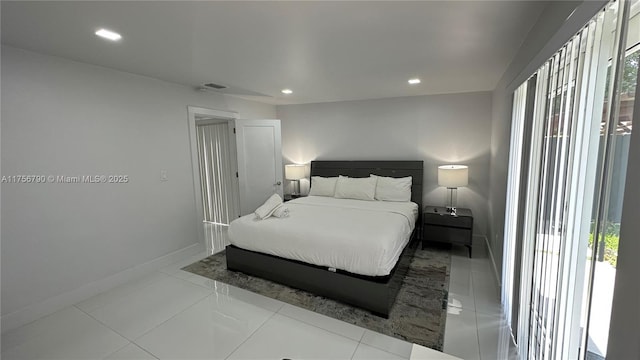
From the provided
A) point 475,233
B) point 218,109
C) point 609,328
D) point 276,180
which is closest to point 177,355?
point 609,328

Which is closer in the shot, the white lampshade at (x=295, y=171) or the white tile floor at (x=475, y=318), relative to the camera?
the white tile floor at (x=475, y=318)

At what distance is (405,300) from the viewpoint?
103 inches

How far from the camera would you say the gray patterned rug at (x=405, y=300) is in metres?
2.18

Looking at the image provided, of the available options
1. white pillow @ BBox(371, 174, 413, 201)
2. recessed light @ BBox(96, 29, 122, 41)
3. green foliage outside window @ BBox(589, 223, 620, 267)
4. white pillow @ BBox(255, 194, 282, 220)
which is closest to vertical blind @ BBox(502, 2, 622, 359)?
green foliage outside window @ BBox(589, 223, 620, 267)

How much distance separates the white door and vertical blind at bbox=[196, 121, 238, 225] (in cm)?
69

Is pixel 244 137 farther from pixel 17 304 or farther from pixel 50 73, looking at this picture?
pixel 17 304

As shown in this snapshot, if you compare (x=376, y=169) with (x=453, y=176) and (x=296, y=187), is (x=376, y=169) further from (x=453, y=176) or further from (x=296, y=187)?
(x=296, y=187)

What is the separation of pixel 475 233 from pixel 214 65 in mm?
4489

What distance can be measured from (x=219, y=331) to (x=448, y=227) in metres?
3.15

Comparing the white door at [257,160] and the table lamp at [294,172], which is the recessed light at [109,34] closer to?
the white door at [257,160]

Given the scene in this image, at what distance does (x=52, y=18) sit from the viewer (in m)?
1.75

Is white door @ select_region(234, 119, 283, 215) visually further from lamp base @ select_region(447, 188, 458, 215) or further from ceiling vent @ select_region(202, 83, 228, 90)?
lamp base @ select_region(447, 188, 458, 215)

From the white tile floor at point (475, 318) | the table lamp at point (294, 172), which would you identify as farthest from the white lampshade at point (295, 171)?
the white tile floor at point (475, 318)

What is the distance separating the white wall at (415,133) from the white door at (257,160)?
968 millimetres
